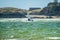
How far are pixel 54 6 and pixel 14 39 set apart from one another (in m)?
4.82

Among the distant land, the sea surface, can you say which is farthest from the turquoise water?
the distant land

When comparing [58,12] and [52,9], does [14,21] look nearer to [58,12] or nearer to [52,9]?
[52,9]

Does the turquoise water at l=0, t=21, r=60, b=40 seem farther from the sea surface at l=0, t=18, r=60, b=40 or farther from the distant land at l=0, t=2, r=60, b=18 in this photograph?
the distant land at l=0, t=2, r=60, b=18

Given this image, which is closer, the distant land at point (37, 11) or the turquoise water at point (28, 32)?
the turquoise water at point (28, 32)

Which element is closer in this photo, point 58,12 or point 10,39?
point 10,39

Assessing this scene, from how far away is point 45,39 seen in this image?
4.29 m

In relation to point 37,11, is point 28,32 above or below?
below

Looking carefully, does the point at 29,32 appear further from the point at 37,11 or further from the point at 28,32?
the point at 37,11

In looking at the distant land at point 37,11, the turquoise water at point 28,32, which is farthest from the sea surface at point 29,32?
the distant land at point 37,11

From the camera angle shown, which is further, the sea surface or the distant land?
the distant land

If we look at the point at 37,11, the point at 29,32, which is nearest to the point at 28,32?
the point at 29,32

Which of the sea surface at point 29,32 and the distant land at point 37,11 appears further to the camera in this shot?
the distant land at point 37,11

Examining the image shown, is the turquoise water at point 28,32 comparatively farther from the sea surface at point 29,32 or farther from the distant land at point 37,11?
the distant land at point 37,11

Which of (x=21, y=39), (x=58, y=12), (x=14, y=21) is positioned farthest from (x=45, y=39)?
(x=14, y=21)
